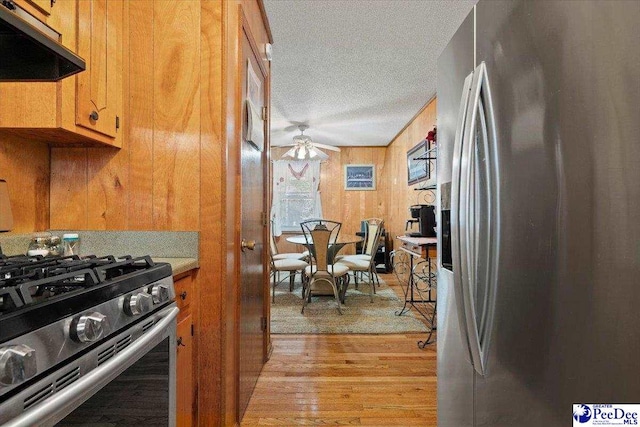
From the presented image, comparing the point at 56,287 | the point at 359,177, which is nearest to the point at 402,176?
the point at 359,177

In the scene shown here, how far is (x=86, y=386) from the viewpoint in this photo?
0.72m

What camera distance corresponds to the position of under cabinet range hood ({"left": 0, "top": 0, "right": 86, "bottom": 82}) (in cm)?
100

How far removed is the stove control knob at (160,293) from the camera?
1031 mm

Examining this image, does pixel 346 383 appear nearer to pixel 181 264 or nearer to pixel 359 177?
pixel 181 264

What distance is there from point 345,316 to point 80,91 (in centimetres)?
290

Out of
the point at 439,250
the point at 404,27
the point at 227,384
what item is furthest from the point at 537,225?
the point at 404,27

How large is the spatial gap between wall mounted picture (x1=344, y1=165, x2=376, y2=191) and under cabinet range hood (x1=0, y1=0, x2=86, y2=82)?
5927 millimetres

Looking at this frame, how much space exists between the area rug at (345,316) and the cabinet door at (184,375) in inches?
68.4

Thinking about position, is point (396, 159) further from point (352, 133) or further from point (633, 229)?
point (633, 229)

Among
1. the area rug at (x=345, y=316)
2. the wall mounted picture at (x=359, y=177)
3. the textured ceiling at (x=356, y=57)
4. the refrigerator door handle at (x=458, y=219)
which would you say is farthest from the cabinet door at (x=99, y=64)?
the wall mounted picture at (x=359, y=177)

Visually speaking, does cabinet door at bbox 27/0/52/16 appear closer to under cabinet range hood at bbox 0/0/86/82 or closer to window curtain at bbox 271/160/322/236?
under cabinet range hood at bbox 0/0/86/82

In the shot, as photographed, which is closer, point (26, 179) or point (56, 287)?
point (56, 287)

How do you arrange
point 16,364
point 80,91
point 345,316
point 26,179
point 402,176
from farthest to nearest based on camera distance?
point 402,176 → point 345,316 → point 26,179 → point 80,91 → point 16,364

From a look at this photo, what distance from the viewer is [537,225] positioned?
790 mm
